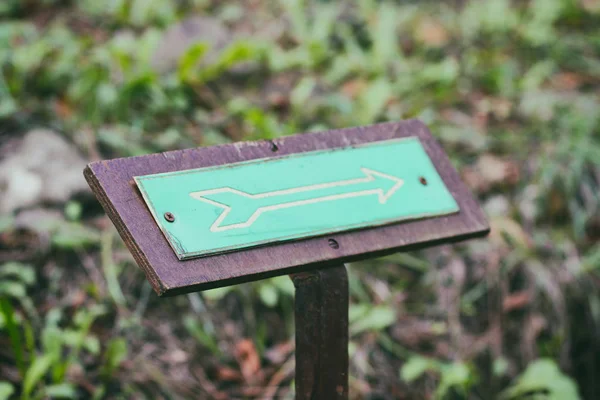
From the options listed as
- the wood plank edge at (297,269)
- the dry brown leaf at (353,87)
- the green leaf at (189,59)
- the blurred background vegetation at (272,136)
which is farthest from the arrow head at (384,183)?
the dry brown leaf at (353,87)

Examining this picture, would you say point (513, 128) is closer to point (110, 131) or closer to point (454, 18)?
point (454, 18)

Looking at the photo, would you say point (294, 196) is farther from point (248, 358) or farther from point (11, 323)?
point (248, 358)

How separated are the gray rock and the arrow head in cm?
143

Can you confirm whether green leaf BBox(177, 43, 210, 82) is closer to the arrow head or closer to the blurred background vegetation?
the blurred background vegetation

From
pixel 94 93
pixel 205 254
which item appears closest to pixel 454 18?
pixel 94 93

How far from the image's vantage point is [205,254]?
4.51 ft

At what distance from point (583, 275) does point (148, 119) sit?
199 centimetres

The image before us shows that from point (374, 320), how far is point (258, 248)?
116cm

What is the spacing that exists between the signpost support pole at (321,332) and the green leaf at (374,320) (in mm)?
858

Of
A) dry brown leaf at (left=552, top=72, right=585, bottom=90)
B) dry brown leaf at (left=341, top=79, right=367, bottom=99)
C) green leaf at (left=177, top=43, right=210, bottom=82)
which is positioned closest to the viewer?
green leaf at (left=177, top=43, right=210, bottom=82)

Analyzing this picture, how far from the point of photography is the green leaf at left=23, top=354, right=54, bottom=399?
204 cm

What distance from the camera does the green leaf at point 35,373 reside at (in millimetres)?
2035

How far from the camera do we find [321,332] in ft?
5.10

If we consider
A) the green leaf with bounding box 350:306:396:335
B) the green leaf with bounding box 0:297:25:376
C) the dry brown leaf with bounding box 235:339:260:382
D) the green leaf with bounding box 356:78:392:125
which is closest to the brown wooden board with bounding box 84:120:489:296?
the green leaf with bounding box 0:297:25:376
